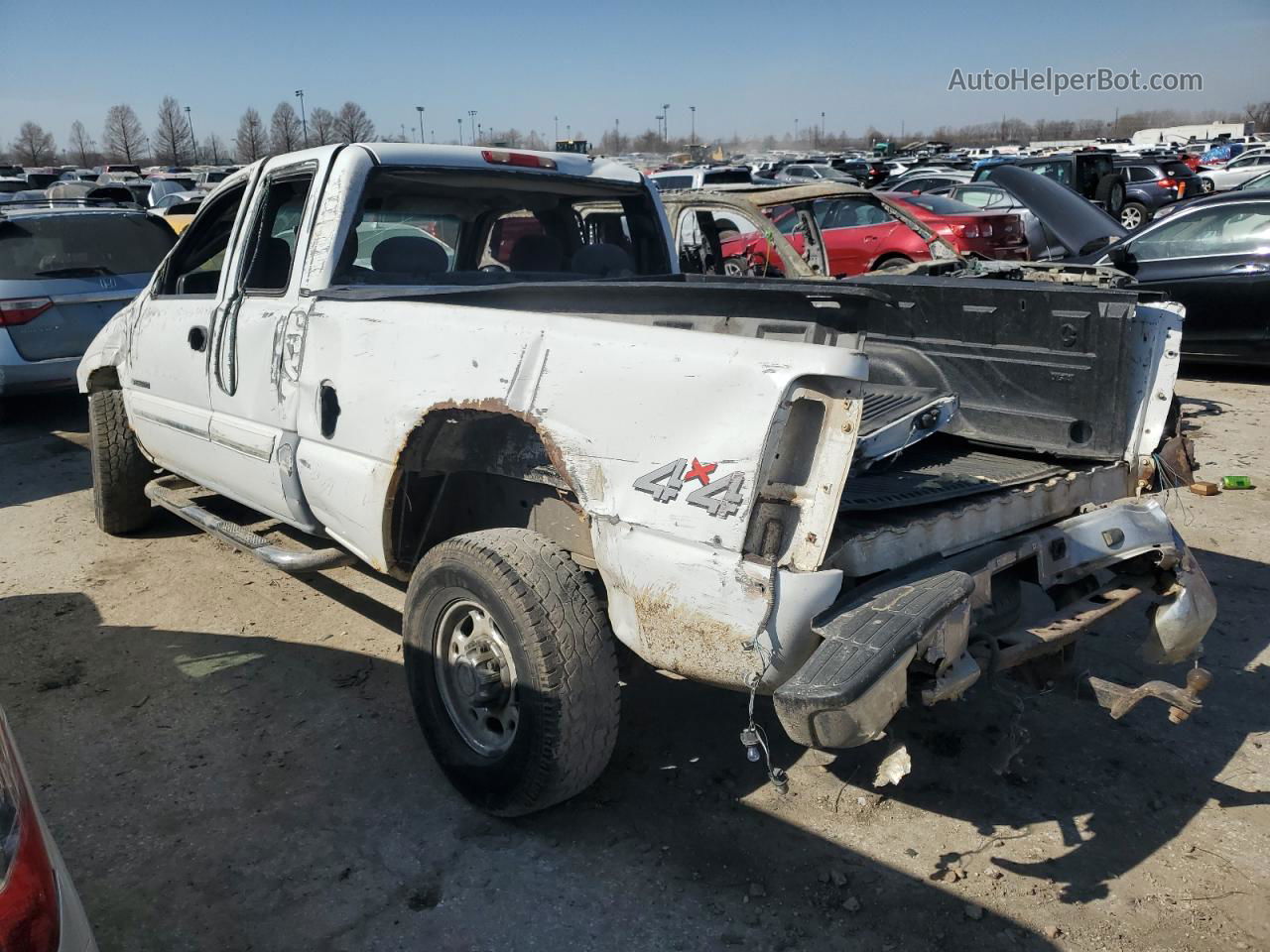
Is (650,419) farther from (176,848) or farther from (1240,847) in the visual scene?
(1240,847)

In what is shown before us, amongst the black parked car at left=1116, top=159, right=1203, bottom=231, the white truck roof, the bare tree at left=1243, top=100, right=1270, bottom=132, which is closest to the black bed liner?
the white truck roof

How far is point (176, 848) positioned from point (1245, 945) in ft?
9.74

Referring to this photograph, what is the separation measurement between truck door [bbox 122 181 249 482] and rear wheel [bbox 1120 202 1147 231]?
18000 mm

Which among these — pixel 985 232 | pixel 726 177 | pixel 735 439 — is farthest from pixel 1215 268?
pixel 726 177

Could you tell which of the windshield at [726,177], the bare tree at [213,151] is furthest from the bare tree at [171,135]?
the windshield at [726,177]

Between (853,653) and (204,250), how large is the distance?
389cm

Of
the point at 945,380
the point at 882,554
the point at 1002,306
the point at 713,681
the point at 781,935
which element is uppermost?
the point at 1002,306

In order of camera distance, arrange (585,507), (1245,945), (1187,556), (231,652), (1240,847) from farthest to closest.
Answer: (231,652)
(1187,556)
(1240,847)
(585,507)
(1245,945)

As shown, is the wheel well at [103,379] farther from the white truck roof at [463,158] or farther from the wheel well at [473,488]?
the wheel well at [473,488]

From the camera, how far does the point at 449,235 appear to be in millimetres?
4609

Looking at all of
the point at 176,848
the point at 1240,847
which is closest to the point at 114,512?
the point at 176,848

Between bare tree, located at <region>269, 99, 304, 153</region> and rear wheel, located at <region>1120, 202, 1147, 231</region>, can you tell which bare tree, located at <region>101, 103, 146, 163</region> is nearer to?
bare tree, located at <region>269, 99, 304, 153</region>

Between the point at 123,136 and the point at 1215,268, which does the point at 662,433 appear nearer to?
the point at 1215,268

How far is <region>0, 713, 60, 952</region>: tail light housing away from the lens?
1641mm
